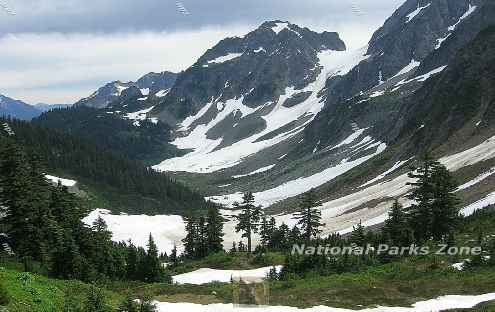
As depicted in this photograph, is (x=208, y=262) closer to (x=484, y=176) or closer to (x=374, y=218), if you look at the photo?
(x=374, y=218)

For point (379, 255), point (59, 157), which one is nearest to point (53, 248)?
point (379, 255)

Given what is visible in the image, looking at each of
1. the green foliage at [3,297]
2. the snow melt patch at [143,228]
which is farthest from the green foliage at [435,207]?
the snow melt patch at [143,228]

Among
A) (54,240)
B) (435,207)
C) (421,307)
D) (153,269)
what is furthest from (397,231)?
(54,240)

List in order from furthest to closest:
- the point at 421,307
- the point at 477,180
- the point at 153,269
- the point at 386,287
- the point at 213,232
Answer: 1. the point at 477,180
2. the point at 213,232
3. the point at 153,269
4. the point at 386,287
5. the point at 421,307

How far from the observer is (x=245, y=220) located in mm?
71500

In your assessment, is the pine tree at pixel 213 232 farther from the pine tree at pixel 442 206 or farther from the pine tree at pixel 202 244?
the pine tree at pixel 442 206

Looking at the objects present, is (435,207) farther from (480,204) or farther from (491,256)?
(480,204)

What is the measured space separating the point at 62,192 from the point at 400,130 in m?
127

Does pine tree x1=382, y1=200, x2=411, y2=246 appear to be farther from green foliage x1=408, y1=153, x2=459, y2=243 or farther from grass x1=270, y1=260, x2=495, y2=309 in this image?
grass x1=270, y1=260, x2=495, y2=309

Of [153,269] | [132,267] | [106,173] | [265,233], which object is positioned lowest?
[153,269]

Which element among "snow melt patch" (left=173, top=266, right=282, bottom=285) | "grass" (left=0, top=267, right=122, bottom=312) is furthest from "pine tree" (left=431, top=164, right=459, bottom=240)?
"grass" (left=0, top=267, right=122, bottom=312)

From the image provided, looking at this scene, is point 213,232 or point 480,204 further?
point 213,232

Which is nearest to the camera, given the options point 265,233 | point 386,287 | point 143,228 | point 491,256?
point 386,287

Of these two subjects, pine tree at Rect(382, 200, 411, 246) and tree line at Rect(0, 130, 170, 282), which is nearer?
tree line at Rect(0, 130, 170, 282)
